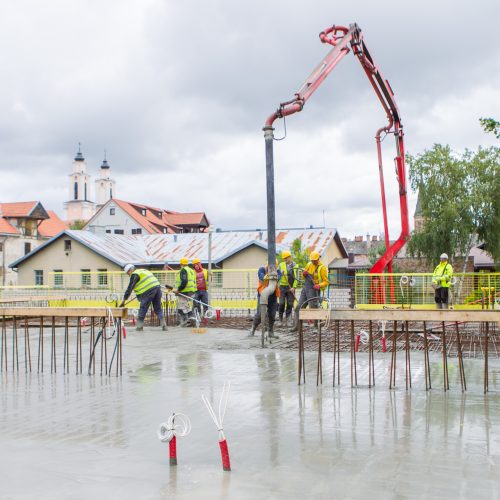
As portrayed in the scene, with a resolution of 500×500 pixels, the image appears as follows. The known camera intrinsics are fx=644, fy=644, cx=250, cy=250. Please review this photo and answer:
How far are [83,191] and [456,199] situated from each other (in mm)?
111138

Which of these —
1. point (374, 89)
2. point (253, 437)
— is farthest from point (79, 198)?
point (253, 437)

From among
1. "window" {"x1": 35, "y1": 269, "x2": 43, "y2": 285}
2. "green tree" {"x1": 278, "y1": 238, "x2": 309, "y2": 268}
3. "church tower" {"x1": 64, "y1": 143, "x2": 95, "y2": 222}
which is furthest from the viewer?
"church tower" {"x1": 64, "y1": 143, "x2": 95, "y2": 222}

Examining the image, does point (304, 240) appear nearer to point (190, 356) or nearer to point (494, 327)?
point (494, 327)

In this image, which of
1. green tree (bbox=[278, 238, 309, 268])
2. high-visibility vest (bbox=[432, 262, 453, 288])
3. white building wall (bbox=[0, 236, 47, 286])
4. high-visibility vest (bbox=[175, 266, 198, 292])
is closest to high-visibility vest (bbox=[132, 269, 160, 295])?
high-visibility vest (bbox=[175, 266, 198, 292])

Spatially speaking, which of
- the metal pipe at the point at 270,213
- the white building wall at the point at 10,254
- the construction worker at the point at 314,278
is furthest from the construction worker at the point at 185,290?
the white building wall at the point at 10,254

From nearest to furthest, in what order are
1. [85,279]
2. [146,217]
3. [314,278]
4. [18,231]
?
[314,278] < [85,279] < [18,231] < [146,217]

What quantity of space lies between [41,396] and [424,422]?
4253 mm

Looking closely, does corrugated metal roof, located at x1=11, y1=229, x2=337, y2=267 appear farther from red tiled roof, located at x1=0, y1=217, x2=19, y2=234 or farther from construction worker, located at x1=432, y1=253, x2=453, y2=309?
construction worker, located at x1=432, y1=253, x2=453, y2=309

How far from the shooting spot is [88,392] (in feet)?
24.9

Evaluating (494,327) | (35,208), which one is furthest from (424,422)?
(35,208)

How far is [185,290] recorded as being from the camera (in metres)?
17.0

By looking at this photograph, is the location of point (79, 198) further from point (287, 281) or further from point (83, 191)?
point (287, 281)

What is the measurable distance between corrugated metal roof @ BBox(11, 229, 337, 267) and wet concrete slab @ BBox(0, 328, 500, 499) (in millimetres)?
33487

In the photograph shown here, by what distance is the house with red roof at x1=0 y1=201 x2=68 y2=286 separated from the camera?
208ft
